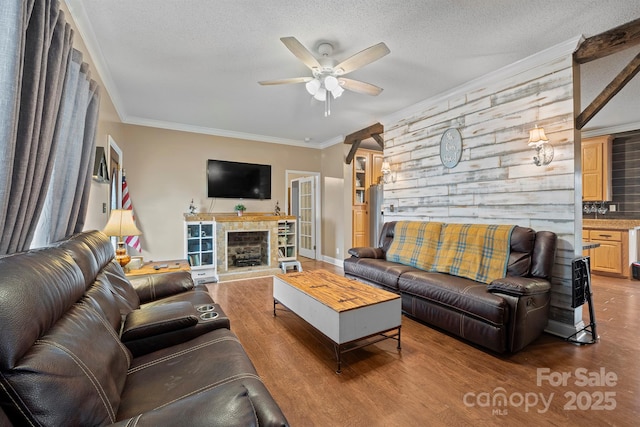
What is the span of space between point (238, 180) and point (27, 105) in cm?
424

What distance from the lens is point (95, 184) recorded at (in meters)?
2.80

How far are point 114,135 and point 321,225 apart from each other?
13.4ft

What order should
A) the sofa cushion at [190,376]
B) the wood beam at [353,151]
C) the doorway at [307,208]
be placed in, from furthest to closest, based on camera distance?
the doorway at [307,208] < the wood beam at [353,151] < the sofa cushion at [190,376]

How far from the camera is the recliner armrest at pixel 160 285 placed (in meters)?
2.18

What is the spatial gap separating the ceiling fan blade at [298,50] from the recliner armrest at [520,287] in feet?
8.00

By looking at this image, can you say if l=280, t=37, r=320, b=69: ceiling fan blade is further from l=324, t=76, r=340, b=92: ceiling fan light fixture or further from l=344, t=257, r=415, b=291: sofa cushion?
l=344, t=257, r=415, b=291: sofa cushion

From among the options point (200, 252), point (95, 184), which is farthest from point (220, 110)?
point (200, 252)

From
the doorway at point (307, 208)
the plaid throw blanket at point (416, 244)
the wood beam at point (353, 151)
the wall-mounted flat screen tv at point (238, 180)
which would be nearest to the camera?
the plaid throw blanket at point (416, 244)

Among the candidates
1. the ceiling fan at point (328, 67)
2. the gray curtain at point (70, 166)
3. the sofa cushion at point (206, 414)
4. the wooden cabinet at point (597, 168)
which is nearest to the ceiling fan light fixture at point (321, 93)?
the ceiling fan at point (328, 67)

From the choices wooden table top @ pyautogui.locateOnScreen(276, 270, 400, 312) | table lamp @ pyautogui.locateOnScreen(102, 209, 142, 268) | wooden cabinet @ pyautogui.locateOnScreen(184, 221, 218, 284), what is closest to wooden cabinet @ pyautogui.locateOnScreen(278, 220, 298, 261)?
wooden cabinet @ pyautogui.locateOnScreen(184, 221, 218, 284)

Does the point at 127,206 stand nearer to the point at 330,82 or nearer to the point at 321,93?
the point at 321,93

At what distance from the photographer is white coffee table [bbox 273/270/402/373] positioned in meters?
2.05

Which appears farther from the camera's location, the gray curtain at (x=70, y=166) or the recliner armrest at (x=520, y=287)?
the recliner armrest at (x=520, y=287)

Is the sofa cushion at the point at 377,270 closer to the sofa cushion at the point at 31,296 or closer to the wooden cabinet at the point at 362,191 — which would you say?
the wooden cabinet at the point at 362,191
